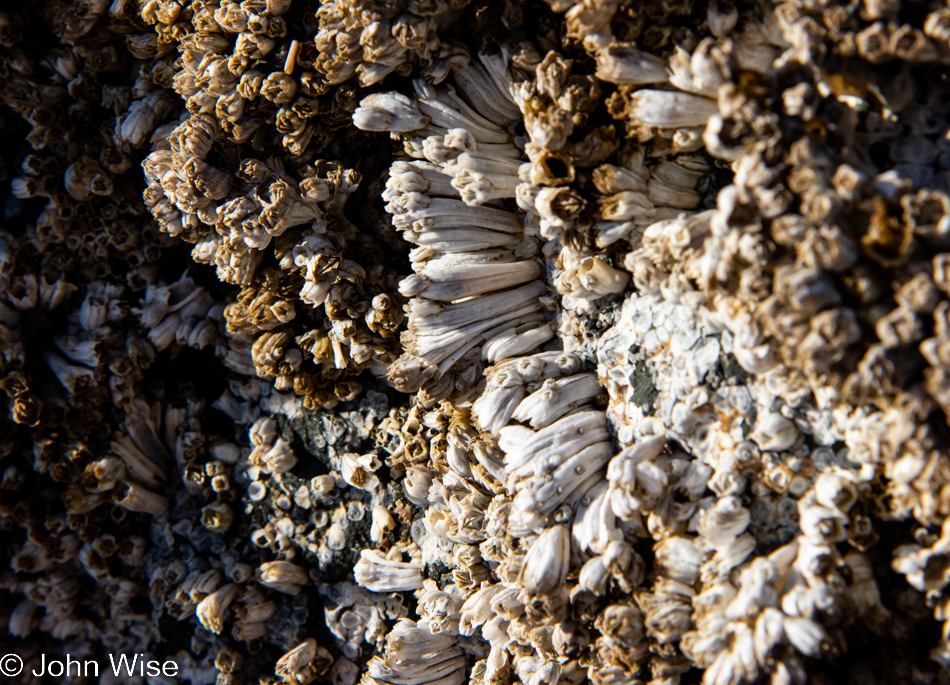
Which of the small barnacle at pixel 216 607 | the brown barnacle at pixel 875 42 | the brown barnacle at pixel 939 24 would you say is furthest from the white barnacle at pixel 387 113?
the small barnacle at pixel 216 607

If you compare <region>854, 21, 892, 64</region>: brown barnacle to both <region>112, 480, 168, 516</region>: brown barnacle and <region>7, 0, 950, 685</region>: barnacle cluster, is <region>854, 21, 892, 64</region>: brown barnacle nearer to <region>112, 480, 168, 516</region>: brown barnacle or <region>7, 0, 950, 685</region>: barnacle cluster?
<region>7, 0, 950, 685</region>: barnacle cluster

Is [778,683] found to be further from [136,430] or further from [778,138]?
[136,430]

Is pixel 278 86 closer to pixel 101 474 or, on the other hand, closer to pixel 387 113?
pixel 387 113

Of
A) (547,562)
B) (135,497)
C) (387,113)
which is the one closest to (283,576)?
(135,497)

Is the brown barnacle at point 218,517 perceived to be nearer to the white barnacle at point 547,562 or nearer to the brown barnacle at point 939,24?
the white barnacle at point 547,562

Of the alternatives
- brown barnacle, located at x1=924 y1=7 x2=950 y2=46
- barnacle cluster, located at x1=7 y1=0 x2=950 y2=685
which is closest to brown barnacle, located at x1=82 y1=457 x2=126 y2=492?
barnacle cluster, located at x1=7 y1=0 x2=950 y2=685

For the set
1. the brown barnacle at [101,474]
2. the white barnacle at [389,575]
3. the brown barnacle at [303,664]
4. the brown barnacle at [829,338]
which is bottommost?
the brown barnacle at [303,664]
